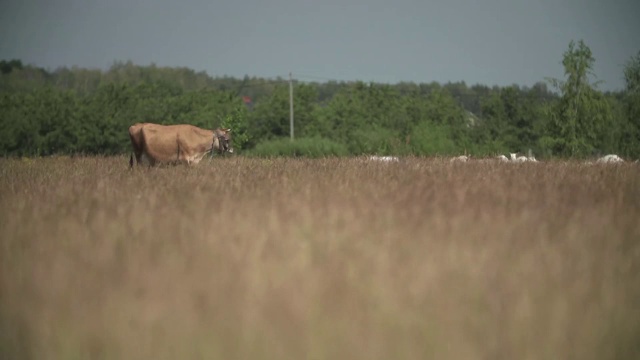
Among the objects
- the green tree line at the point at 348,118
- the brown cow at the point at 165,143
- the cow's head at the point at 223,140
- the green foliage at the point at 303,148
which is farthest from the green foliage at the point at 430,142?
the brown cow at the point at 165,143

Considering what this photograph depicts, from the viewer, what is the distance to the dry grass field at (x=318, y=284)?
2086 millimetres

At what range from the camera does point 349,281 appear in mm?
2494

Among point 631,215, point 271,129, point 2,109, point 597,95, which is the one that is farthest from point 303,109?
A: point 631,215

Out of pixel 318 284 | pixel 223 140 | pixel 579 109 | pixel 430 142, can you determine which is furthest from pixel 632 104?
pixel 318 284

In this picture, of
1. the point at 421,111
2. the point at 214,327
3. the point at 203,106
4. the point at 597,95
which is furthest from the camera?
the point at 421,111

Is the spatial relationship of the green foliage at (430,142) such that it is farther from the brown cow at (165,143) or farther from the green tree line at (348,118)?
the brown cow at (165,143)

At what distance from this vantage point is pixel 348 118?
7169cm

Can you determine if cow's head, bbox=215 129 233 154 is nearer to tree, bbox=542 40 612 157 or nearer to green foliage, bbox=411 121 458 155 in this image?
tree, bbox=542 40 612 157

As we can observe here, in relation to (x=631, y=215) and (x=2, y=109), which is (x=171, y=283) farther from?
(x=2, y=109)

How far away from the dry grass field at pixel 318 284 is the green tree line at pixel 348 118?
110 feet

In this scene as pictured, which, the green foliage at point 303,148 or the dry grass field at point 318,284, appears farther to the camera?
the green foliage at point 303,148

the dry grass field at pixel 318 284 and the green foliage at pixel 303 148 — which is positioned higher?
the dry grass field at pixel 318 284

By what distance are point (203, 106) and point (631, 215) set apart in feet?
235

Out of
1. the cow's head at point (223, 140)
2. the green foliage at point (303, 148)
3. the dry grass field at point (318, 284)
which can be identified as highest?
the cow's head at point (223, 140)
